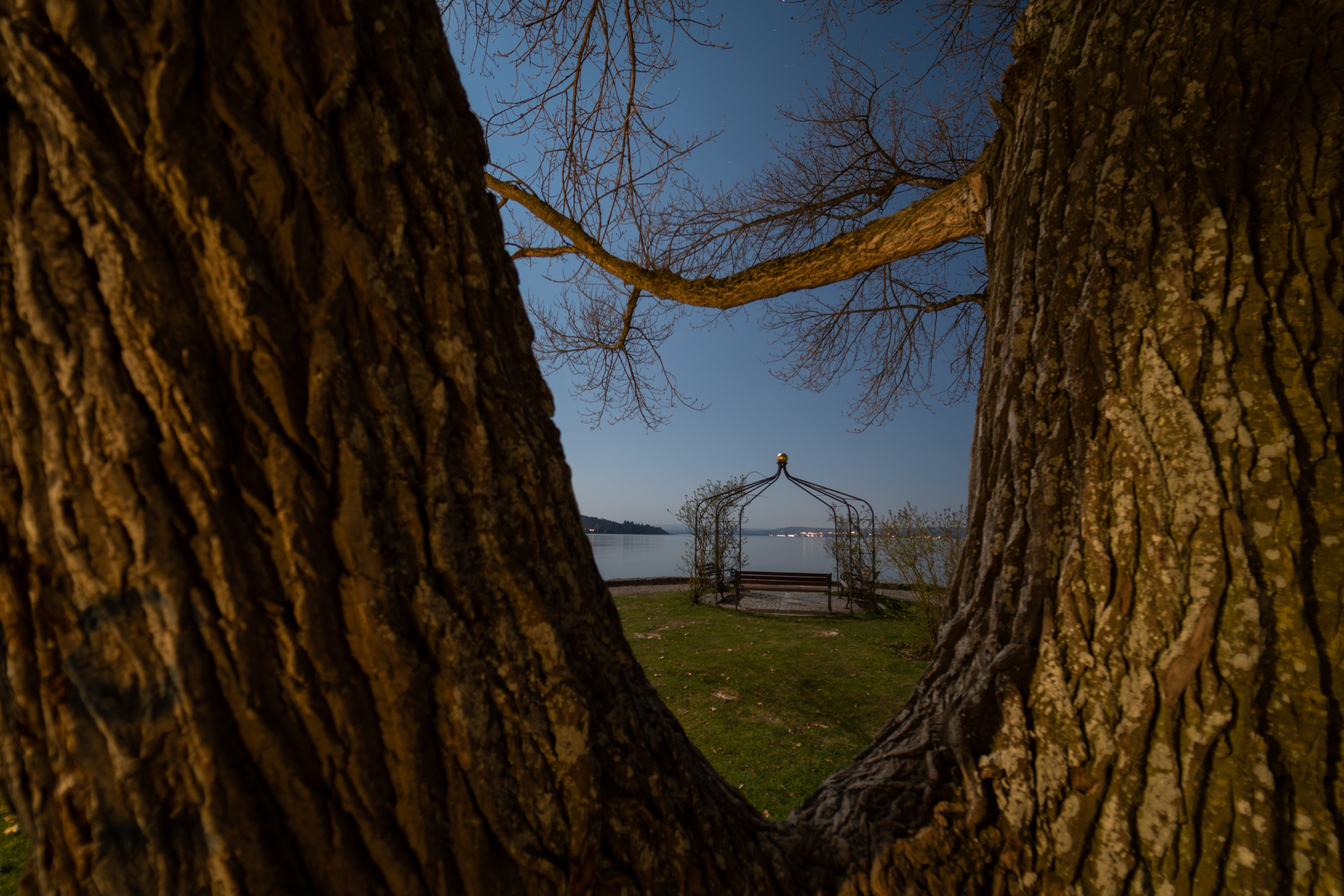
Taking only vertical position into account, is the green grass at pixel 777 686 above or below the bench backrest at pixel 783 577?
below

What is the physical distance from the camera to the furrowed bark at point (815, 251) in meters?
2.53

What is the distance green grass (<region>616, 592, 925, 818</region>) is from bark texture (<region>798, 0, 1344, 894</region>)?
2.69m

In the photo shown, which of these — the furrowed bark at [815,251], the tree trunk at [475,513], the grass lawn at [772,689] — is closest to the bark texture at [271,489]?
the tree trunk at [475,513]

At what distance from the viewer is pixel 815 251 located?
303 centimetres

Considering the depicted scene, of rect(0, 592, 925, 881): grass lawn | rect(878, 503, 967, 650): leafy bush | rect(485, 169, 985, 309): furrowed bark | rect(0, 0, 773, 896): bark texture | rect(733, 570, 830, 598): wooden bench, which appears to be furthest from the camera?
rect(733, 570, 830, 598): wooden bench

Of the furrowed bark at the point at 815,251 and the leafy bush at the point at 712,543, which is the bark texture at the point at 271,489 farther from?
the leafy bush at the point at 712,543

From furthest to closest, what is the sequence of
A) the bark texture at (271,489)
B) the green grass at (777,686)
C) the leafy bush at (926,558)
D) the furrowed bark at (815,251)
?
1. the leafy bush at (926,558)
2. the green grass at (777,686)
3. the furrowed bark at (815,251)
4. the bark texture at (271,489)

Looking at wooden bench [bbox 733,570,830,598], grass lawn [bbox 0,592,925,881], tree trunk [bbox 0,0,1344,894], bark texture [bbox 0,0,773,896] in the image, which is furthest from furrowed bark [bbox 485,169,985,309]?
wooden bench [bbox 733,570,830,598]

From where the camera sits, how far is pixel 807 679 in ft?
20.8

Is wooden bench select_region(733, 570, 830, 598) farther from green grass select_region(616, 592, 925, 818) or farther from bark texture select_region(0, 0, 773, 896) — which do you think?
bark texture select_region(0, 0, 773, 896)

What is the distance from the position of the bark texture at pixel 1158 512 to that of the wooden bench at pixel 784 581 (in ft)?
33.7

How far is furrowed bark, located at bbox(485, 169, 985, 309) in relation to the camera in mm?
2529

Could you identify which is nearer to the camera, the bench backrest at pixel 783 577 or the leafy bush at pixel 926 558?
the leafy bush at pixel 926 558

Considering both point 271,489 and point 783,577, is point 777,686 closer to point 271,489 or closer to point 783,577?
point 783,577
